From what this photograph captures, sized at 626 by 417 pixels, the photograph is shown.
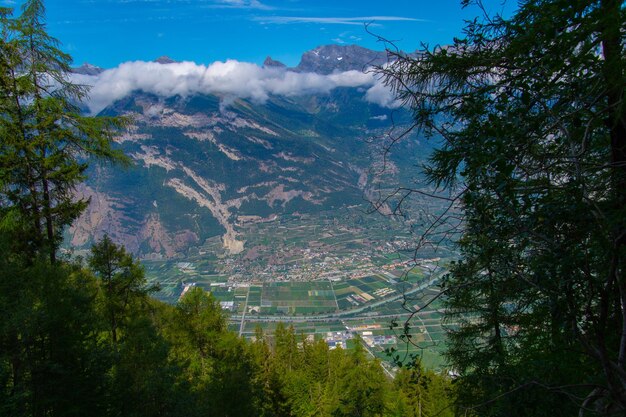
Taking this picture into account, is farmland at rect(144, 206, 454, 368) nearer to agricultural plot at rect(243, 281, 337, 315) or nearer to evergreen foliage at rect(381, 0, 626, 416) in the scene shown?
agricultural plot at rect(243, 281, 337, 315)

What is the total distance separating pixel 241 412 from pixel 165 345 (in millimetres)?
4294

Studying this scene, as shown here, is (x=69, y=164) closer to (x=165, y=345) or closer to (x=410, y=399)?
(x=165, y=345)

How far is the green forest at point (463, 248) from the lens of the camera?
2.50 meters

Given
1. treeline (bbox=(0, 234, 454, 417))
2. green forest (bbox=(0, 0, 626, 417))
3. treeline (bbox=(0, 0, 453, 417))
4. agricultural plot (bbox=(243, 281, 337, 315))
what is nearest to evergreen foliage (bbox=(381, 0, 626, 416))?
green forest (bbox=(0, 0, 626, 417))

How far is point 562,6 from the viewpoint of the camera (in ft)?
9.14

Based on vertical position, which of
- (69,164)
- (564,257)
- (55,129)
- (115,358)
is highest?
(55,129)

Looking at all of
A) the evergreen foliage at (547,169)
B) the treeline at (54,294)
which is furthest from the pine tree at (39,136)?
the evergreen foliage at (547,169)

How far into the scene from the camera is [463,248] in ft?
10.9

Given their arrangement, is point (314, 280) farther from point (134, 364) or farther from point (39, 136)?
point (39, 136)

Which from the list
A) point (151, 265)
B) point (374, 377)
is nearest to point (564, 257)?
point (374, 377)

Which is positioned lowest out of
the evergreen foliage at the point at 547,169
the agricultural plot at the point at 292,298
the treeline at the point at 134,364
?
the treeline at the point at 134,364

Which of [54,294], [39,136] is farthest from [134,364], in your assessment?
[39,136]

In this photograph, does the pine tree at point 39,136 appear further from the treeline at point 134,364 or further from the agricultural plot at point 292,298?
the agricultural plot at point 292,298

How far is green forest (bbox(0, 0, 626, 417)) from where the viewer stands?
98.6 inches
